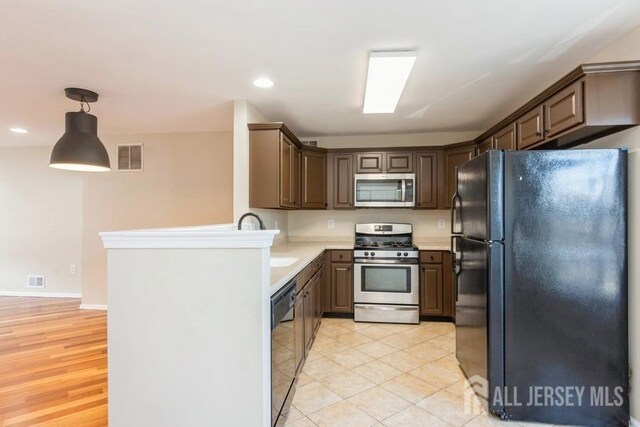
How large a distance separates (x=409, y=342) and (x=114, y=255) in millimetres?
2755

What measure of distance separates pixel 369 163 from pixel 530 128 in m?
1.99

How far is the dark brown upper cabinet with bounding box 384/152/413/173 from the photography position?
4.13m

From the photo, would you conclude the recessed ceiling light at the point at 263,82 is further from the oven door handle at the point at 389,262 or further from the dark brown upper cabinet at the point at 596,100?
the oven door handle at the point at 389,262

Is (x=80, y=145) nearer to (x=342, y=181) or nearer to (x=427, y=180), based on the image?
(x=342, y=181)

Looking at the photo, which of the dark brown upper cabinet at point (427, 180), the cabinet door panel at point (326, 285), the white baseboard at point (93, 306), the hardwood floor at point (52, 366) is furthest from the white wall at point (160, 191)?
the dark brown upper cabinet at point (427, 180)

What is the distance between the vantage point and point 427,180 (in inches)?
162

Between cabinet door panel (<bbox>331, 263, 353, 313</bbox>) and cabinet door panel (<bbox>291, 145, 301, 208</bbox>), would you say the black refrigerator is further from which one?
cabinet door panel (<bbox>291, 145, 301, 208</bbox>)

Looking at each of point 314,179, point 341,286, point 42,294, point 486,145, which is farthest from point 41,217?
point 486,145

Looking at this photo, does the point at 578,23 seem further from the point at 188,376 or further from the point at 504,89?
the point at 188,376

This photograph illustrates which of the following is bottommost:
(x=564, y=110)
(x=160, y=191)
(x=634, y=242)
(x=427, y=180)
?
(x=634, y=242)

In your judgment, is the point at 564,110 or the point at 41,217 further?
the point at 41,217

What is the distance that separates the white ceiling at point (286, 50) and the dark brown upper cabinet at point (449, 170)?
25.6 inches

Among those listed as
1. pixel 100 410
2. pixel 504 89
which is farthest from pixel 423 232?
pixel 100 410

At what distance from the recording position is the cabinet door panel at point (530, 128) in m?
2.32
